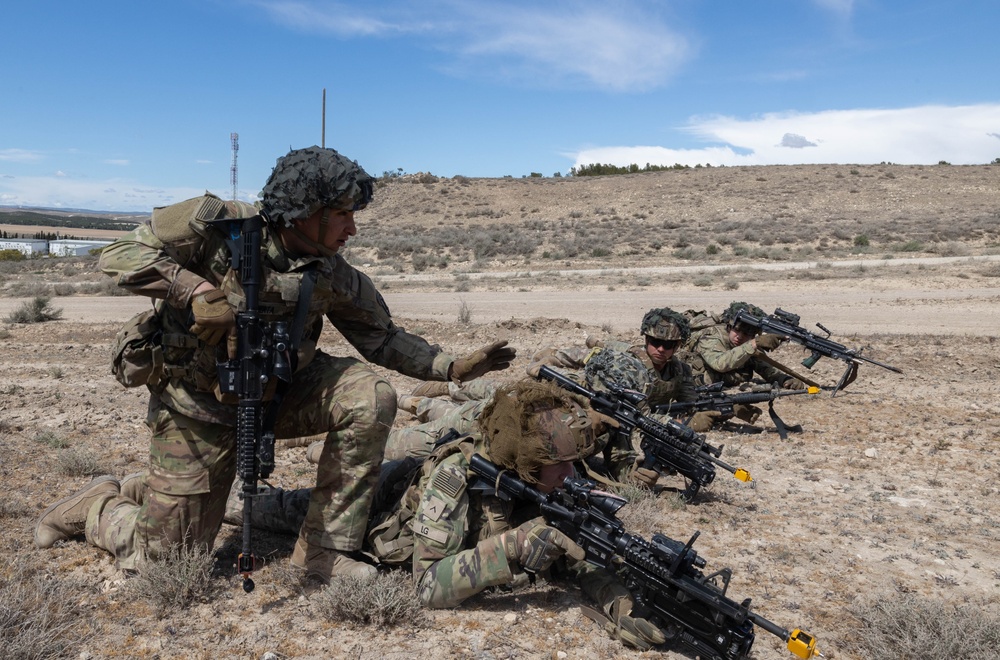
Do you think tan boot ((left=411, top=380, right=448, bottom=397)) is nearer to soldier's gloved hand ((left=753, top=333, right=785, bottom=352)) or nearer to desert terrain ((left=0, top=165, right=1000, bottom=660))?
desert terrain ((left=0, top=165, right=1000, bottom=660))

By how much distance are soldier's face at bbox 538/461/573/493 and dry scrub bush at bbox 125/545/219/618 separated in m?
1.69

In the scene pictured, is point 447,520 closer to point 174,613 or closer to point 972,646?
point 174,613

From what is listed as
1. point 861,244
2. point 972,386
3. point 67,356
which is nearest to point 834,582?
point 972,386

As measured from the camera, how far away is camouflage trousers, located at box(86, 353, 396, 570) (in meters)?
3.63

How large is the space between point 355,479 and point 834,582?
8.96ft

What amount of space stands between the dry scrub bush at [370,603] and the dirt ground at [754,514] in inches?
2.3

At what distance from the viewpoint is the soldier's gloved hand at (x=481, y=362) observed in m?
4.05

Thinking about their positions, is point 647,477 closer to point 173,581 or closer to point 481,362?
point 481,362

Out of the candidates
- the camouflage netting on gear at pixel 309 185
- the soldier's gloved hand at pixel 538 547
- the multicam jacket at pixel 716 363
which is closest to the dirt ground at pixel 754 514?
the soldier's gloved hand at pixel 538 547

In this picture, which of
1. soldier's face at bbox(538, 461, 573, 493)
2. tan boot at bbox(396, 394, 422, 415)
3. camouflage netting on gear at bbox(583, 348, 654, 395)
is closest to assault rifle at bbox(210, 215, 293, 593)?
soldier's face at bbox(538, 461, 573, 493)

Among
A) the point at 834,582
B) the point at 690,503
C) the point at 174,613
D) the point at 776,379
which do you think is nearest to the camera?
the point at 174,613

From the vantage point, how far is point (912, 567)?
434 centimetres

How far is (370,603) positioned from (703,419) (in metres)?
4.43

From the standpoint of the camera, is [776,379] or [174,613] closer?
[174,613]
